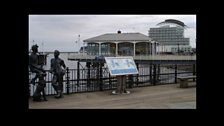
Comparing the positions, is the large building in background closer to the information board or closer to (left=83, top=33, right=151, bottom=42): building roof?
(left=83, top=33, right=151, bottom=42): building roof

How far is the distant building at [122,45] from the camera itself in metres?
46.4

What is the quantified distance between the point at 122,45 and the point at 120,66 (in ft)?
125

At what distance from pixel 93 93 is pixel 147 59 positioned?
2893 cm

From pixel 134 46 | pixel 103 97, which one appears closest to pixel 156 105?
pixel 103 97

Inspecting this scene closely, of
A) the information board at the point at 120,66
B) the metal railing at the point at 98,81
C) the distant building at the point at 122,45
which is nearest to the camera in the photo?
the information board at the point at 120,66

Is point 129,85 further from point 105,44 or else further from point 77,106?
point 105,44

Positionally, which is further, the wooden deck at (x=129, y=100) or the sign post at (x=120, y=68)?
the sign post at (x=120, y=68)

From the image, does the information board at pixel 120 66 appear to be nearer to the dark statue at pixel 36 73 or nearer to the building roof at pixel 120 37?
the dark statue at pixel 36 73

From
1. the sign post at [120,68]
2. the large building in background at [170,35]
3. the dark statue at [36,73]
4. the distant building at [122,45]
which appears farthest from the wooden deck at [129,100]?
the large building in background at [170,35]

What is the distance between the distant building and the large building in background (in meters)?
13.0

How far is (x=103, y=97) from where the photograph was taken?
28.7 ft

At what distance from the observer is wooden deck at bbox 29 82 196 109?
748 centimetres
